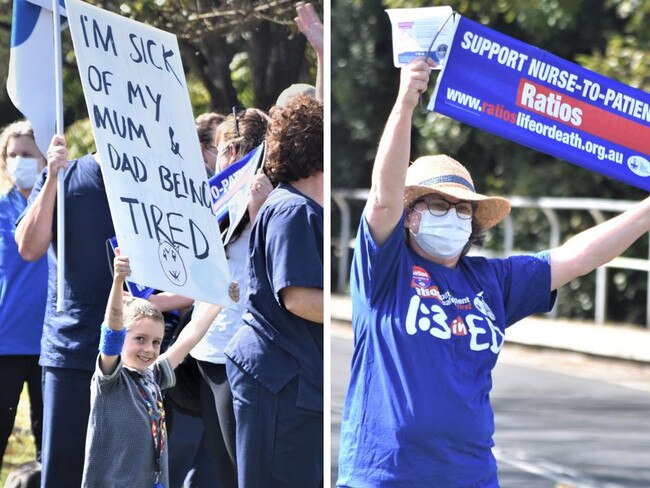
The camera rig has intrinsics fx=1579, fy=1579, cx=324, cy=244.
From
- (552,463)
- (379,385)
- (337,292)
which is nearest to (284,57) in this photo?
(379,385)

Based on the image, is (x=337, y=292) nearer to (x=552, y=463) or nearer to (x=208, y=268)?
(x=552, y=463)

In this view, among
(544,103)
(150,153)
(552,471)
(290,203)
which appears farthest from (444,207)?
(552,471)

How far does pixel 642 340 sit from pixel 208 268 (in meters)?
10.2

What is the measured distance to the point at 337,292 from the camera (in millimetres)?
20250

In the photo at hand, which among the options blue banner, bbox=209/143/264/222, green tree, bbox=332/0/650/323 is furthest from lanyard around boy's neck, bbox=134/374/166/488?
green tree, bbox=332/0/650/323

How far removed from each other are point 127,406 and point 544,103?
62.0 inches

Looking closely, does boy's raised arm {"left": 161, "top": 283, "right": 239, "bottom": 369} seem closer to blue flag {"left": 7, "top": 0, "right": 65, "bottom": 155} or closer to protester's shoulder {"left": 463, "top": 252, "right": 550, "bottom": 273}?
blue flag {"left": 7, "top": 0, "right": 65, "bottom": 155}

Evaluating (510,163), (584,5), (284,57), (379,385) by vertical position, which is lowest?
(379,385)

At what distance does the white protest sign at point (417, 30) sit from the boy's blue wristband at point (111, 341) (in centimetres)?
127

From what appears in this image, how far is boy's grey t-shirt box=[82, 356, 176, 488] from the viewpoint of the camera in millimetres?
4875

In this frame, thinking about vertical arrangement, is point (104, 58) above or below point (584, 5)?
below

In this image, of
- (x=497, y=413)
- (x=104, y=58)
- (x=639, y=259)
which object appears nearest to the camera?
(x=104, y=58)

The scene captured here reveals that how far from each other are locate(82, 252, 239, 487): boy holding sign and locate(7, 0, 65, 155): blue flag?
0.77 meters

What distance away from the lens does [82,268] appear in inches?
204
